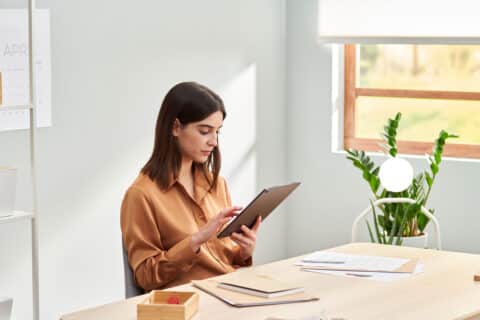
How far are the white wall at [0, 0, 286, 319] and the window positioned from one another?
608mm

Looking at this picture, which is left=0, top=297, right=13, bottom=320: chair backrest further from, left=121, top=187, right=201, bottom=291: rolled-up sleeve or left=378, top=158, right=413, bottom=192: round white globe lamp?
left=378, top=158, right=413, bottom=192: round white globe lamp

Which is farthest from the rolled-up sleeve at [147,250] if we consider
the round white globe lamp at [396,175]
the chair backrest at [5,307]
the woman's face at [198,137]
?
the round white globe lamp at [396,175]

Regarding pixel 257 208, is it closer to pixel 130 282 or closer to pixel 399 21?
pixel 130 282

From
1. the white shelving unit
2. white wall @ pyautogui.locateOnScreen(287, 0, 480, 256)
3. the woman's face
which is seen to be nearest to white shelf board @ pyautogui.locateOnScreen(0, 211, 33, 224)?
the white shelving unit

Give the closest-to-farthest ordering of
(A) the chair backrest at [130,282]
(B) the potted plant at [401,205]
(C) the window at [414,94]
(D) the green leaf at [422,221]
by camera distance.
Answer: (A) the chair backrest at [130,282] → (B) the potted plant at [401,205] → (D) the green leaf at [422,221] → (C) the window at [414,94]

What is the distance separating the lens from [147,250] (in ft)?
10.2

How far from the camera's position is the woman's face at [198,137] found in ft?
10.7

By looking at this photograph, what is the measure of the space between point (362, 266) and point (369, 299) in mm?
387

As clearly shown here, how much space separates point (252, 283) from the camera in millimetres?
2824

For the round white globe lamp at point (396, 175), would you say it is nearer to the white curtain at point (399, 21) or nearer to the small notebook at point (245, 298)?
the white curtain at point (399, 21)

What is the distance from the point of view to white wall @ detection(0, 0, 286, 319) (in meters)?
4.13

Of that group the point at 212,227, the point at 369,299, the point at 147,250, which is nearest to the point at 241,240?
the point at 212,227

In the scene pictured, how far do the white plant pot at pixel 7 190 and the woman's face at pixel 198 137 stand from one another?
68 cm

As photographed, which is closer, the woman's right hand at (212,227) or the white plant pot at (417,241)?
the woman's right hand at (212,227)
